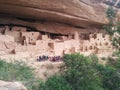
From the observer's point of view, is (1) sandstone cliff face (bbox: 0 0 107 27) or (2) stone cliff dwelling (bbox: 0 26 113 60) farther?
(2) stone cliff dwelling (bbox: 0 26 113 60)

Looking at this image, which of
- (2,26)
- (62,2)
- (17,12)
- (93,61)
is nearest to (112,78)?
(93,61)

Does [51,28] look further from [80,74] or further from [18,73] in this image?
[18,73]

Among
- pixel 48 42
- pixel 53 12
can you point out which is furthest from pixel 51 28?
pixel 53 12

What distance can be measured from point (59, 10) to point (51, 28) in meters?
1.85

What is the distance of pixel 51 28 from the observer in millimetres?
11258

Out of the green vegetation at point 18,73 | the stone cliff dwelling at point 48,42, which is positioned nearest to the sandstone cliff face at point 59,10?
the stone cliff dwelling at point 48,42

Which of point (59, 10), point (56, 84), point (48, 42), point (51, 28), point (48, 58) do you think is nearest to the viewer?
point (56, 84)

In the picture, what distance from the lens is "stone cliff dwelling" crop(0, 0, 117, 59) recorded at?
9.02m

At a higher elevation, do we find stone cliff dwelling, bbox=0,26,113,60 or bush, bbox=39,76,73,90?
stone cliff dwelling, bbox=0,26,113,60

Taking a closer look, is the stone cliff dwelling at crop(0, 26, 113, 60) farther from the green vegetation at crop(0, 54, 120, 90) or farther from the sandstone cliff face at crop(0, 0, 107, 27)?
the green vegetation at crop(0, 54, 120, 90)

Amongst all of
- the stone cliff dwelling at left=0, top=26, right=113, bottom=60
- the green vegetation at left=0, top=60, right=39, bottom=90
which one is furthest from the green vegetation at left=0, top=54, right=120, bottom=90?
the stone cliff dwelling at left=0, top=26, right=113, bottom=60

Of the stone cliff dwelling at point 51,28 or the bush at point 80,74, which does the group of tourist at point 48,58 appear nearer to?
the stone cliff dwelling at point 51,28

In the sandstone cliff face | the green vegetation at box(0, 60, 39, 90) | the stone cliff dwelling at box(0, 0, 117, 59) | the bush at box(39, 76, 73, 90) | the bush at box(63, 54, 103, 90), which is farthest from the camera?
the stone cliff dwelling at box(0, 0, 117, 59)

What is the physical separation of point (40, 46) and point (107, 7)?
2.51 meters
